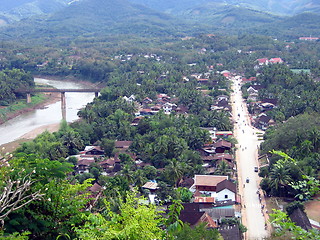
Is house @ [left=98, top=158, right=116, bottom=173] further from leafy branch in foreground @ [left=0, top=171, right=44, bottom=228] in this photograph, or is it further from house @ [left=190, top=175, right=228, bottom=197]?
leafy branch in foreground @ [left=0, top=171, right=44, bottom=228]

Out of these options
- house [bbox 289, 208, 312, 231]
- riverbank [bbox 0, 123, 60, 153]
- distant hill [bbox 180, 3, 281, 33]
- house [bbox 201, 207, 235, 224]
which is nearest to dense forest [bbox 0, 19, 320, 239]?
house [bbox 289, 208, 312, 231]

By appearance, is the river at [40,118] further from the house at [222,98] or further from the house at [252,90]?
the house at [252,90]

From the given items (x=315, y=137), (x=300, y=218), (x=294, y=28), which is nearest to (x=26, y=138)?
(x=315, y=137)

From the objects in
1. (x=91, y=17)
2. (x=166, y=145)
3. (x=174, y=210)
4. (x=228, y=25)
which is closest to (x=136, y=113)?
(x=166, y=145)

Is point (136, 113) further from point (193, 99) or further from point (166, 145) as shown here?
point (166, 145)

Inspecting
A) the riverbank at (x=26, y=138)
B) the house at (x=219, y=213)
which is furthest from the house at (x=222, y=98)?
the house at (x=219, y=213)

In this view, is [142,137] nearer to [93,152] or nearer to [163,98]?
[93,152]
